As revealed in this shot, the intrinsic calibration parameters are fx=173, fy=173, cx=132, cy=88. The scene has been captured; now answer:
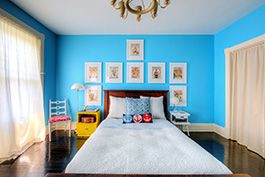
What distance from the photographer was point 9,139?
8.98 ft

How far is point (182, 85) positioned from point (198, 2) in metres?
2.18

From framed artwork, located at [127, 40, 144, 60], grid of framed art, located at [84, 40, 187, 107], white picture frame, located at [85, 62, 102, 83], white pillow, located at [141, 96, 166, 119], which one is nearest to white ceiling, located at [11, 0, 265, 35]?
framed artwork, located at [127, 40, 144, 60]

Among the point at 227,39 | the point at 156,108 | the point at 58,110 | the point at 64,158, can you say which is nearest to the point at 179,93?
the point at 156,108

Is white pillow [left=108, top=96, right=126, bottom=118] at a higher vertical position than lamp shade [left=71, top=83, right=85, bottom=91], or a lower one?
lower

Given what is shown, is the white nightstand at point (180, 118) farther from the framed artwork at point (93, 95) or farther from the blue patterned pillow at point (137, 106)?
the framed artwork at point (93, 95)

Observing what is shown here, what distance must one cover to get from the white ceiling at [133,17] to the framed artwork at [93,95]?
1.43 meters

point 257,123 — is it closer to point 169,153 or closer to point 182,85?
point 182,85

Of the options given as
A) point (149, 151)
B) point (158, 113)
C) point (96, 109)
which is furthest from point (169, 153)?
point (96, 109)

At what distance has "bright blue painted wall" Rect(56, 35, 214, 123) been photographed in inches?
179

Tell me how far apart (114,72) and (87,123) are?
4.74ft

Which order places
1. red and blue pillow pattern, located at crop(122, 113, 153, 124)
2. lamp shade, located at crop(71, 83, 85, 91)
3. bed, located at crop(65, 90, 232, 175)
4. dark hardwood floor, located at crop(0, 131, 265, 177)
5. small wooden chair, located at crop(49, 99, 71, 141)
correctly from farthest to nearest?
lamp shade, located at crop(71, 83, 85, 91) < small wooden chair, located at crop(49, 99, 71, 141) < red and blue pillow pattern, located at crop(122, 113, 153, 124) < dark hardwood floor, located at crop(0, 131, 265, 177) < bed, located at crop(65, 90, 232, 175)

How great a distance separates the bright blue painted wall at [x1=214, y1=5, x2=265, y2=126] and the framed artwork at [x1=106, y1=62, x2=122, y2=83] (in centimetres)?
251

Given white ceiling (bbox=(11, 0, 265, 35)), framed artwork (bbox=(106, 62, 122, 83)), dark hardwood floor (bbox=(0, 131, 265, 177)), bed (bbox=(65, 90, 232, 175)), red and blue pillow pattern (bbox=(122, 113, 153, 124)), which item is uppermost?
white ceiling (bbox=(11, 0, 265, 35))

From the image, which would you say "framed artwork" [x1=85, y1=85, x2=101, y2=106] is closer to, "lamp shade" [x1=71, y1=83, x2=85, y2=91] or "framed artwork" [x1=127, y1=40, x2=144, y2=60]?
"lamp shade" [x1=71, y1=83, x2=85, y2=91]
